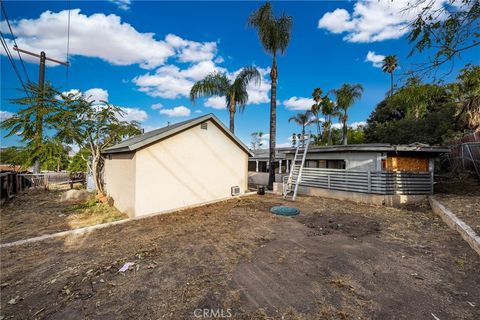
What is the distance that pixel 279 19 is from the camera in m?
13.4

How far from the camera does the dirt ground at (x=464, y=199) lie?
6357 millimetres

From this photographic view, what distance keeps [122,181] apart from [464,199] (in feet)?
45.9

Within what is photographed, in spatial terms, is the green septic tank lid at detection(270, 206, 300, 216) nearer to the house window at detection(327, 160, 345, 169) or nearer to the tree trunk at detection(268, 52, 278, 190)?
the tree trunk at detection(268, 52, 278, 190)

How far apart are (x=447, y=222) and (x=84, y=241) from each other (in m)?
10.9

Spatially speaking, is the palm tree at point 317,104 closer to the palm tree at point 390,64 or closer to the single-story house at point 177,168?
the palm tree at point 390,64

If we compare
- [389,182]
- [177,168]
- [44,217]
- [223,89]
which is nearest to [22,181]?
[44,217]

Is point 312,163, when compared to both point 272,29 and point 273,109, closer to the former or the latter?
point 273,109

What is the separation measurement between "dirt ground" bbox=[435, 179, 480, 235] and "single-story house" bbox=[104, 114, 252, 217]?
8796 millimetres

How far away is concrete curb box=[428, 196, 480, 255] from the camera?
4.86 meters

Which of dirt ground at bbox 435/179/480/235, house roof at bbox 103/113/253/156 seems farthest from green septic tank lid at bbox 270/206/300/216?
house roof at bbox 103/113/253/156

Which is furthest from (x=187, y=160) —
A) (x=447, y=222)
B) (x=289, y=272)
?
(x=447, y=222)

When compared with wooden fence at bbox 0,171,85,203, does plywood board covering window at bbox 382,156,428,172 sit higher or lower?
higher

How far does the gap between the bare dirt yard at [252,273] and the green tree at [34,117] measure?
26.0 ft

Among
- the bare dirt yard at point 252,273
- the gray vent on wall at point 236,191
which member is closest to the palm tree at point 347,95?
the gray vent on wall at point 236,191
